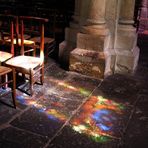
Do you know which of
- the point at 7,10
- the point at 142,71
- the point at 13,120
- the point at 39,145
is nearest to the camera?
the point at 39,145

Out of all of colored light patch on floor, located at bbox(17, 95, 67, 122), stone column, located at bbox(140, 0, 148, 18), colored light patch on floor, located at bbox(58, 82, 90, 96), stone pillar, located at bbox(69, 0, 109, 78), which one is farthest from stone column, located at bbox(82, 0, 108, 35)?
stone column, located at bbox(140, 0, 148, 18)

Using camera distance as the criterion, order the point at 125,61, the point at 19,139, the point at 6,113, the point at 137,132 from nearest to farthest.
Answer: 1. the point at 19,139
2. the point at 137,132
3. the point at 6,113
4. the point at 125,61

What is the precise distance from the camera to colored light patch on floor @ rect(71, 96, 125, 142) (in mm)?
2995

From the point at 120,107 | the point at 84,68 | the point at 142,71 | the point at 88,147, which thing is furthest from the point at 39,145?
the point at 142,71

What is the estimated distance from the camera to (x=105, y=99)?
3820 millimetres

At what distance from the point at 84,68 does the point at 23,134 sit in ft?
6.48

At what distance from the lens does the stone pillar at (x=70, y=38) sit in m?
4.93

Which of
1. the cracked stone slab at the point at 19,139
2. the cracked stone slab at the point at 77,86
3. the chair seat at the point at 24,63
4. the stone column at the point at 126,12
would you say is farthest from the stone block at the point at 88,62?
the cracked stone slab at the point at 19,139

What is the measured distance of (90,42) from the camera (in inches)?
180

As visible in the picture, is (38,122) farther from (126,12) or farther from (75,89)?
(126,12)

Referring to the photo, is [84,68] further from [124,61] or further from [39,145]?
[39,145]

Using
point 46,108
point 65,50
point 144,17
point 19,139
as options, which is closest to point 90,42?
point 65,50

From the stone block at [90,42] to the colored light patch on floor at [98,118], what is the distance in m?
1.01

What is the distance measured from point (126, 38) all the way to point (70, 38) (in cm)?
98
